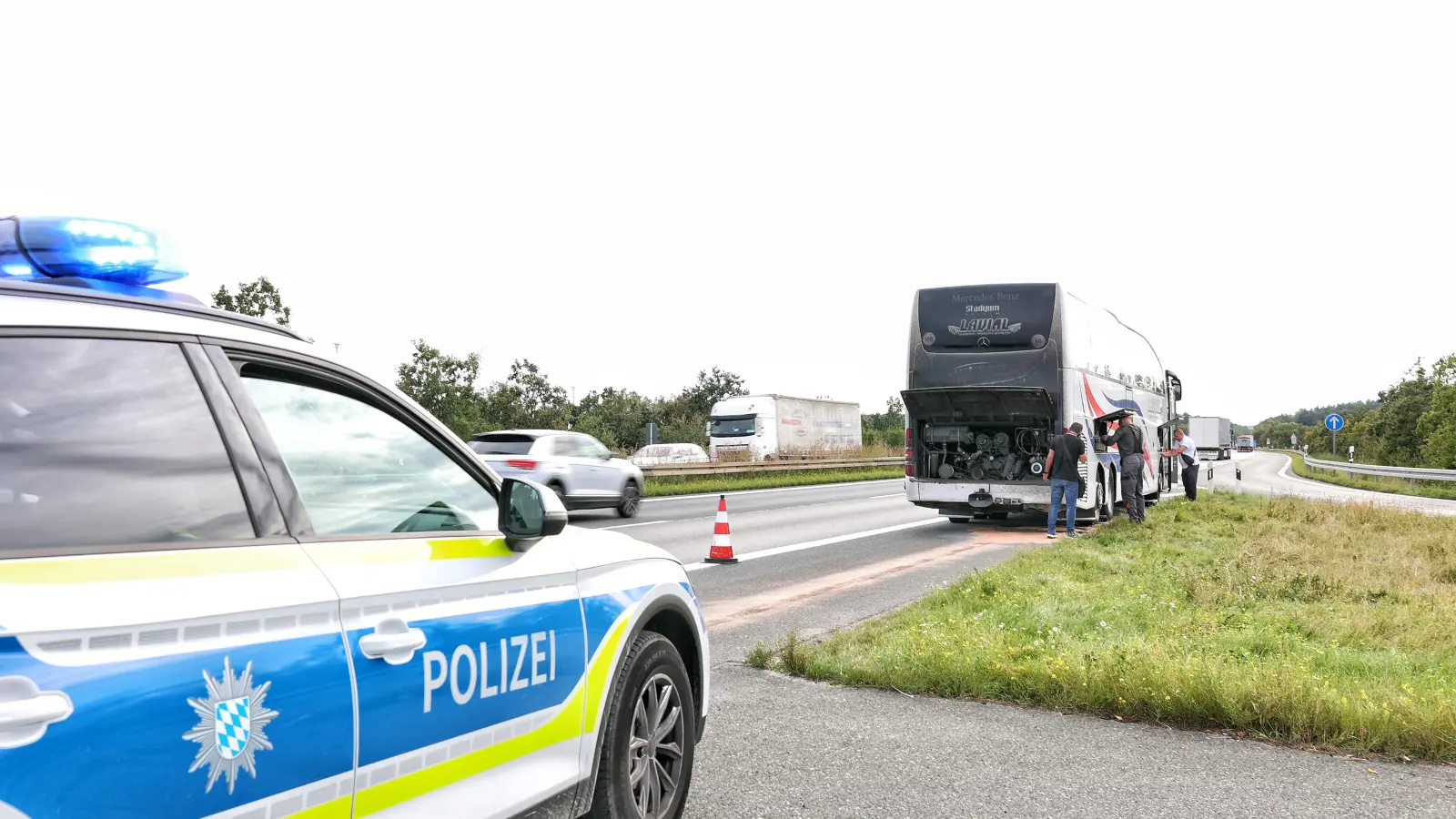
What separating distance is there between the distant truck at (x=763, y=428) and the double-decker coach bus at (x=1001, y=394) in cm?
2211

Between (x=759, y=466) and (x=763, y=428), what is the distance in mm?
8793

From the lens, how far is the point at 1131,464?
17828mm

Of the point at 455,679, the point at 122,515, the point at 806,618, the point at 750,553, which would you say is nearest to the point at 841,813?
the point at 455,679

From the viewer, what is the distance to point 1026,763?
4.91m

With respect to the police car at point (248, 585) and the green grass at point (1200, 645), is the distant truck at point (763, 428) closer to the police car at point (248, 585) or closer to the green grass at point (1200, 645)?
the green grass at point (1200, 645)

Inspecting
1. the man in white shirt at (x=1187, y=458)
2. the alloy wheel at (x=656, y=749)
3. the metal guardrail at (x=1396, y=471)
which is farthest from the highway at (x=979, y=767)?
the metal guardrail at (x=1396, y=471)

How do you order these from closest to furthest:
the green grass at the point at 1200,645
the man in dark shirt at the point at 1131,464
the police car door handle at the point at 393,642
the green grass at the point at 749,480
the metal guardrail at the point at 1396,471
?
the police car door handle at the point at 393,642 < the green grass at the point at 1200,645 < the man in dark shirt at the point at 1131,464 < the green grass at the point at 749,480 < the metal guardrail at the point at 1396,471

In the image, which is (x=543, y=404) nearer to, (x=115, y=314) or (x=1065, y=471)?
(x=1065, y=471)

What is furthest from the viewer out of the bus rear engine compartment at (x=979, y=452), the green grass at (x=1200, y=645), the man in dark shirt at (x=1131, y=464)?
the bus rear engine compartment at (x=979, y=452)

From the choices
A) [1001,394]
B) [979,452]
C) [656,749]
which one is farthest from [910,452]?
[656,749]

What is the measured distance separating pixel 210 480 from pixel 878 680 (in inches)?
191

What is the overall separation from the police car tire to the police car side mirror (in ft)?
1.94

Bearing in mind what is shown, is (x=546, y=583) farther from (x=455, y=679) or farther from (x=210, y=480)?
(x=210, y=480)

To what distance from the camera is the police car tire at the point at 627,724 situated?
3309 mm
